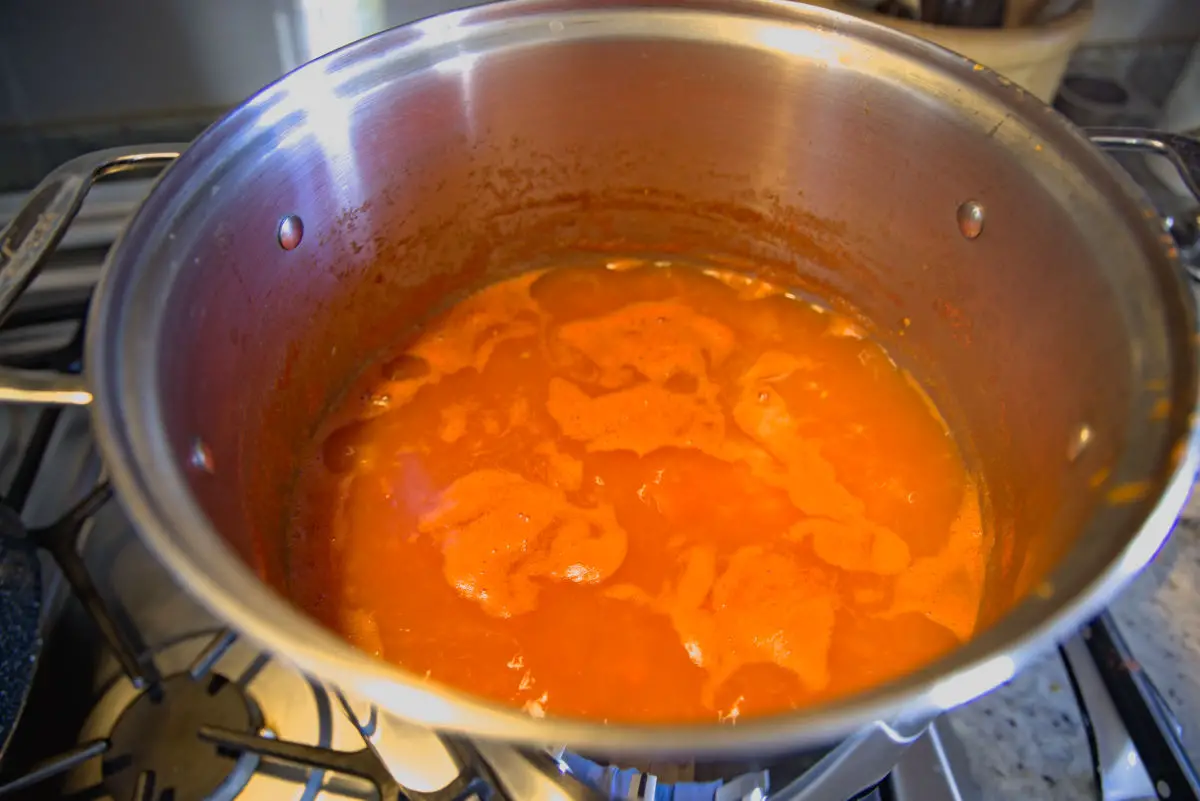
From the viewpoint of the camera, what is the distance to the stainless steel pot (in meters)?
0.53

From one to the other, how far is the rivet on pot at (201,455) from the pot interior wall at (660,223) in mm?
13

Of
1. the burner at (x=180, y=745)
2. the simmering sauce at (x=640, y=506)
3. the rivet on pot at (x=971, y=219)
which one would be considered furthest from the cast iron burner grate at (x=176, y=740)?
the rivet on pot at (x=971, y=219)

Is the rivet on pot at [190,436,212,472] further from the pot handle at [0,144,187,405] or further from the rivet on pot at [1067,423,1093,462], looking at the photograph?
the rivet on pot at [1067,423,1093,462]

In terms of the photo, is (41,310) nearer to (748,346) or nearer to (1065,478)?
(748,346)

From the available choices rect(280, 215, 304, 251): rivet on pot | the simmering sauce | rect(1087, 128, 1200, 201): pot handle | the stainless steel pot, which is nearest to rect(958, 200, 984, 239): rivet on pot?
the stainless steel pot

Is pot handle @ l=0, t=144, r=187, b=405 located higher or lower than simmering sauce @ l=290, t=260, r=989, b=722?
higher

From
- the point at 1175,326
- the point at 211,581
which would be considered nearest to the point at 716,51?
the point at 1175,326

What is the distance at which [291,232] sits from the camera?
0.88 metres

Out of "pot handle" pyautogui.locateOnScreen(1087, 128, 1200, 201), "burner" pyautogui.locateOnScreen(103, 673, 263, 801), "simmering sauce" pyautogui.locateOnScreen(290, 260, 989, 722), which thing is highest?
"pot handle" pyautogui.locateOnScreen(1087, 128, 1200, 201)

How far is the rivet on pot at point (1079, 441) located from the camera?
72 cm

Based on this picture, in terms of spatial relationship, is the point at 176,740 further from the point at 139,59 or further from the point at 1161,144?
the point at 1161,144

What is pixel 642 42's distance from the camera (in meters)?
0.93

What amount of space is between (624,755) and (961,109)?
0.68m

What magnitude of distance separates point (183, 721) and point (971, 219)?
2.90 ft
